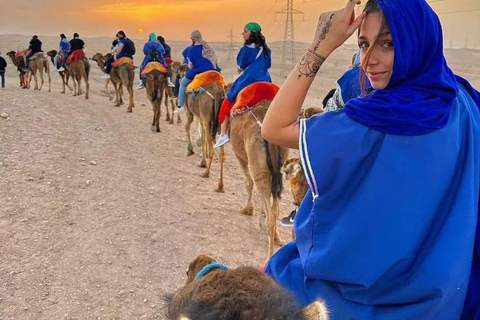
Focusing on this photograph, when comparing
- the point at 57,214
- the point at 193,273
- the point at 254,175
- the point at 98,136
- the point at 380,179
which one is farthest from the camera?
the point at 98,136

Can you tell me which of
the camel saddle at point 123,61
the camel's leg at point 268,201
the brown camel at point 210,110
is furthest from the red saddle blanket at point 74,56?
the camel's leg at point 268,201

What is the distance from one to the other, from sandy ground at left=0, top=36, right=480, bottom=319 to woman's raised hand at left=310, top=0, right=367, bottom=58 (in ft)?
5.44

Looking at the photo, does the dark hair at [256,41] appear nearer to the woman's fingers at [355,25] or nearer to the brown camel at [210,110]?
the brown camel at [210,110]

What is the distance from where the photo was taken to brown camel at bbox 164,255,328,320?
54.0 inches

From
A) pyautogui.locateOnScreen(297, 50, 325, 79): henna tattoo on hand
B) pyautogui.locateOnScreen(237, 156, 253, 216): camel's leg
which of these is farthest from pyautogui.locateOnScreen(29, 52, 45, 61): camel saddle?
pyautogui.locateOnScreen(297, 50, 325, 79): henna tattoo on hand

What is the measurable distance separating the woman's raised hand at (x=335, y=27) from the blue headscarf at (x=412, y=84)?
11 cm

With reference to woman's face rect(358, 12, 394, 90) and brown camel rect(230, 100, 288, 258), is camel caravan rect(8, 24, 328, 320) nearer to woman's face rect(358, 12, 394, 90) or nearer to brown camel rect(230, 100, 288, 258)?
brown camel rect(230, 100, 288, 258)

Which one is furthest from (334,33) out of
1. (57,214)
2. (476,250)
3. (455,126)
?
(57,214)

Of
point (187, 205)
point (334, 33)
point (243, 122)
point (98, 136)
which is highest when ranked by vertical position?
point (334, 33)

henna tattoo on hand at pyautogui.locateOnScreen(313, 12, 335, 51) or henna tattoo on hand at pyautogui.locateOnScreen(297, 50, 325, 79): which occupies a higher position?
henna tattoo on hand at pyautogui.locateOnScreen(313, 12, 335, 51)

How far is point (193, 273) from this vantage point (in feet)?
7.38

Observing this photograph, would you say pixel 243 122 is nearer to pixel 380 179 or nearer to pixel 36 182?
pixel 36 182

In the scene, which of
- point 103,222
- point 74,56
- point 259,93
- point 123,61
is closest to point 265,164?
point 259,93

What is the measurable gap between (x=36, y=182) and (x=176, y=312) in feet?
23.0
